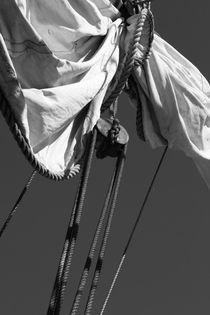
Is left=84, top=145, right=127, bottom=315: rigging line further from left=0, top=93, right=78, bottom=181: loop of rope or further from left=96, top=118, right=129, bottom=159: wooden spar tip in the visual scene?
left=0, top=93, right=78, bottom=181: loop of rope

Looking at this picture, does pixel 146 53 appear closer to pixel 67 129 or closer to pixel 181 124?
pixel 181 124

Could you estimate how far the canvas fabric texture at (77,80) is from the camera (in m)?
5.91

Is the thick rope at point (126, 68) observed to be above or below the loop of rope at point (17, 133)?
below

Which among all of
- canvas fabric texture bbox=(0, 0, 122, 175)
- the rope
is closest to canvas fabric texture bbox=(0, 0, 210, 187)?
canvas fabric texture bbox=(0, 0, 122, 175)

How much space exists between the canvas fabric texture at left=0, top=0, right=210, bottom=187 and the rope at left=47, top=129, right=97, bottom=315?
341 millimetres

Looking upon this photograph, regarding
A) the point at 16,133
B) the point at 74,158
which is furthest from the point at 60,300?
the point at 16,133

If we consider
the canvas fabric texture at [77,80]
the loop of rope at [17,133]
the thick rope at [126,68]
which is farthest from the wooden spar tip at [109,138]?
the loop of rope at [17,133]

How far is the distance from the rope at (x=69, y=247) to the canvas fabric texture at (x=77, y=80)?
0.34 m

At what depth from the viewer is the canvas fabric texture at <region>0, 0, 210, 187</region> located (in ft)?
19.4

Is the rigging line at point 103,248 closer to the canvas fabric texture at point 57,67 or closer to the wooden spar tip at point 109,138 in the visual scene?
the wooden spar tip at point 109,138

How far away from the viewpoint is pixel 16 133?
5508 mm

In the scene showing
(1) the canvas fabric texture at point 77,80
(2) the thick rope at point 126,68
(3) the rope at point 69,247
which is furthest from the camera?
(2) the thick rope at point 126,68

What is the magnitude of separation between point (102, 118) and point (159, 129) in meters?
0.67

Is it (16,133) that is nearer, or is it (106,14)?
(16,133)
